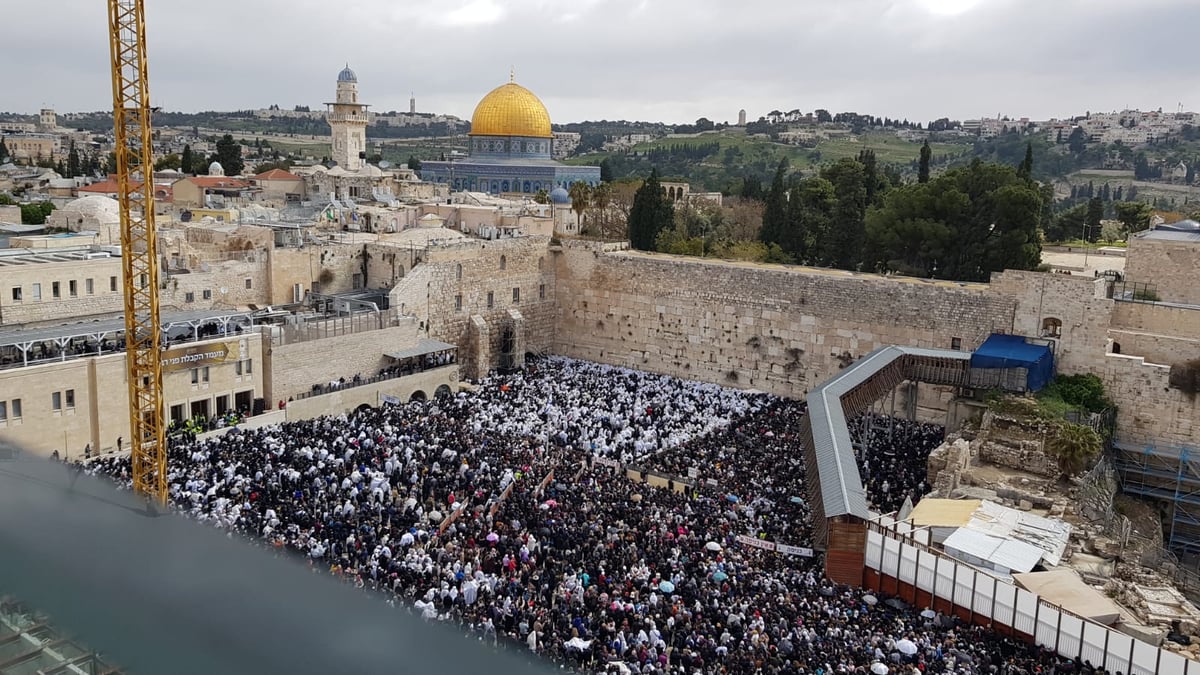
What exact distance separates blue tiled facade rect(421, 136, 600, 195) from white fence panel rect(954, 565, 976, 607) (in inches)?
1685

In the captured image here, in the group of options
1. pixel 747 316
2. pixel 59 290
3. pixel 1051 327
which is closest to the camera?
pixel 59 290

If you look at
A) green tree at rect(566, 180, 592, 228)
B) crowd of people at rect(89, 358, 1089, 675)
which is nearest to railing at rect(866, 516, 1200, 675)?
crowd of people at rect(89, 358, 1089, 675)

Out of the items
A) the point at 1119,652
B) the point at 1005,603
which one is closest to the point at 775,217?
the point at 1005,603

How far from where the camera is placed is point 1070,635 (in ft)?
39.5

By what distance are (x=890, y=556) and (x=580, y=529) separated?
15.5 feet

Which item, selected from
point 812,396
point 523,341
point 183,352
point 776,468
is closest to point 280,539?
point 183,352

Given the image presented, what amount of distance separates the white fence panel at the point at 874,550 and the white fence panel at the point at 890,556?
0.07m

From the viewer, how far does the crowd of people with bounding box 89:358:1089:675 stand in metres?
11.8

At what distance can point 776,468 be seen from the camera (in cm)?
1958

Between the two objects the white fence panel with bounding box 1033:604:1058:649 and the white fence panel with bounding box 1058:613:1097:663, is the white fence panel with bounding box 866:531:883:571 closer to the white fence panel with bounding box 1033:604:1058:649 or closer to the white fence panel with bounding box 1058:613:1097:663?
the white fence panel with bounding box 1033:604:1058:649

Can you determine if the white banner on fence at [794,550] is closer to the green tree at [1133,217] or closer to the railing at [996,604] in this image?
the railing at [996,604]

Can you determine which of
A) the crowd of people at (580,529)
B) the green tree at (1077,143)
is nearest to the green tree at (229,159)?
the crowd of people at (580,529)

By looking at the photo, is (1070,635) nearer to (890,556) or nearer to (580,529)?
(890,556)

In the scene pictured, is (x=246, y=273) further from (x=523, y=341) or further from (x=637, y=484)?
(x=637, y=484)
